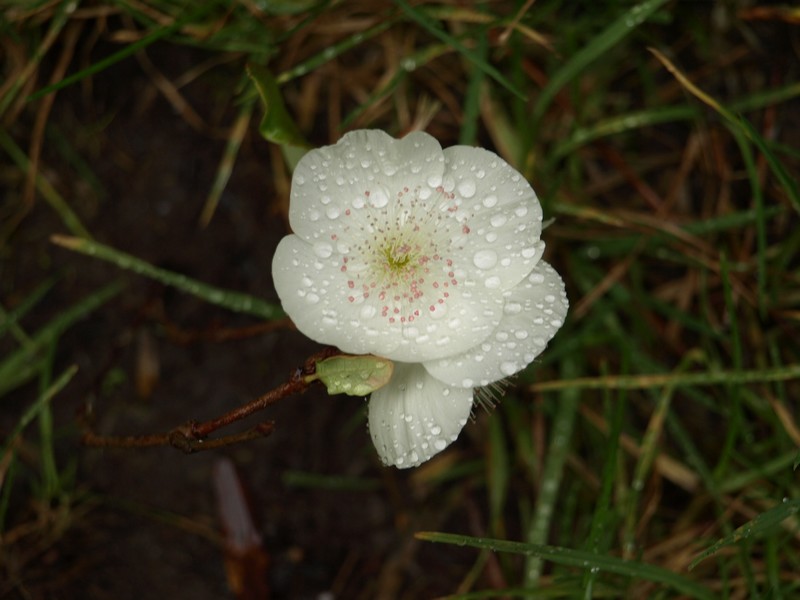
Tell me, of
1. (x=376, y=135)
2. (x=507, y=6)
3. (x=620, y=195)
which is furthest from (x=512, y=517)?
(x=507, y=6)

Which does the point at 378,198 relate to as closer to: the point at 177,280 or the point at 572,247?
the point at 177,280

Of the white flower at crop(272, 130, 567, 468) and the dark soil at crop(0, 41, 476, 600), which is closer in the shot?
the white flower at crop(272, 130, 567, 468)

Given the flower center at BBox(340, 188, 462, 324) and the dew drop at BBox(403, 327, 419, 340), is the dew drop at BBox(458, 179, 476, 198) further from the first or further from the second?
the dew drop at BBox(403, 327, 419, 340)

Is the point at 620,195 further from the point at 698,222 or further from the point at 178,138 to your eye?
the point at 178,138

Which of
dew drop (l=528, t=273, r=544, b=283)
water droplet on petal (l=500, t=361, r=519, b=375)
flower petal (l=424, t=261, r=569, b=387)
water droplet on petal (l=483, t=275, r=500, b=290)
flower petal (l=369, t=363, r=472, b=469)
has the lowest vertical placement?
flower petal (l=369, t=363, r=472, b=469)

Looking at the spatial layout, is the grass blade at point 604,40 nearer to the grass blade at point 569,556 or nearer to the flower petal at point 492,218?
the flower petal at point 492,218

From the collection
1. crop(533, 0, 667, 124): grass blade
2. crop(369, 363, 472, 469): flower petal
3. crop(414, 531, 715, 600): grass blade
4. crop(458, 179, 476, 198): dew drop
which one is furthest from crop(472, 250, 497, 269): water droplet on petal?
crop(533, 0, 667, 124): grass blade

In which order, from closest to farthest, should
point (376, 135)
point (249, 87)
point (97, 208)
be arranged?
point (376, 135) < point (249, 87) < point (97, 208)
